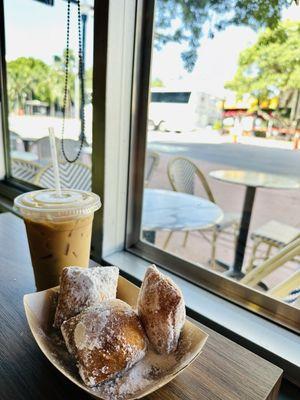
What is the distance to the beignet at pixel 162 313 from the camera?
47 centimetres

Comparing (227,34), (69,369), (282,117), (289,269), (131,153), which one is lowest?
(289,269)

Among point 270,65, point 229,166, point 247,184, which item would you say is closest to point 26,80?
point 270,65

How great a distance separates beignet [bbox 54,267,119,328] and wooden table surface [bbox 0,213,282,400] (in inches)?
3.1

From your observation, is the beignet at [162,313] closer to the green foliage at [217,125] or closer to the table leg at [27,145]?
the green foliage at [217,125]

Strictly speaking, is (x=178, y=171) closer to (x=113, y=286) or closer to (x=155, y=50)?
(x=155, y=50)

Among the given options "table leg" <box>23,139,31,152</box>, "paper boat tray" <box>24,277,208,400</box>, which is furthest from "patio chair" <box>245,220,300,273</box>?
"table leg" <box>23,139,31,152</box>

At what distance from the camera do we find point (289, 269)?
8.00 feet

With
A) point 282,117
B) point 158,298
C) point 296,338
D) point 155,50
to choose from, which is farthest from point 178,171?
point 158,298

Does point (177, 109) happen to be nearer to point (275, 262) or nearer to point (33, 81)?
point (275, 262)

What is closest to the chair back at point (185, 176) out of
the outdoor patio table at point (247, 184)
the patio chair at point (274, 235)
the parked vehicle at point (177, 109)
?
the outdoor patio table at point (247, 184)

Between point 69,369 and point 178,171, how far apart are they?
2.09 m

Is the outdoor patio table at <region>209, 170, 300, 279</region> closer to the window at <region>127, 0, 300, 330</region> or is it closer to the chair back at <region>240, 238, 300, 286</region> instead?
the window at <region>127, 0, 300, 330</region>

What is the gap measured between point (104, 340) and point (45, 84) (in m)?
1.93

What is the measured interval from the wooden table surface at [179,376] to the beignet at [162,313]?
7cm
